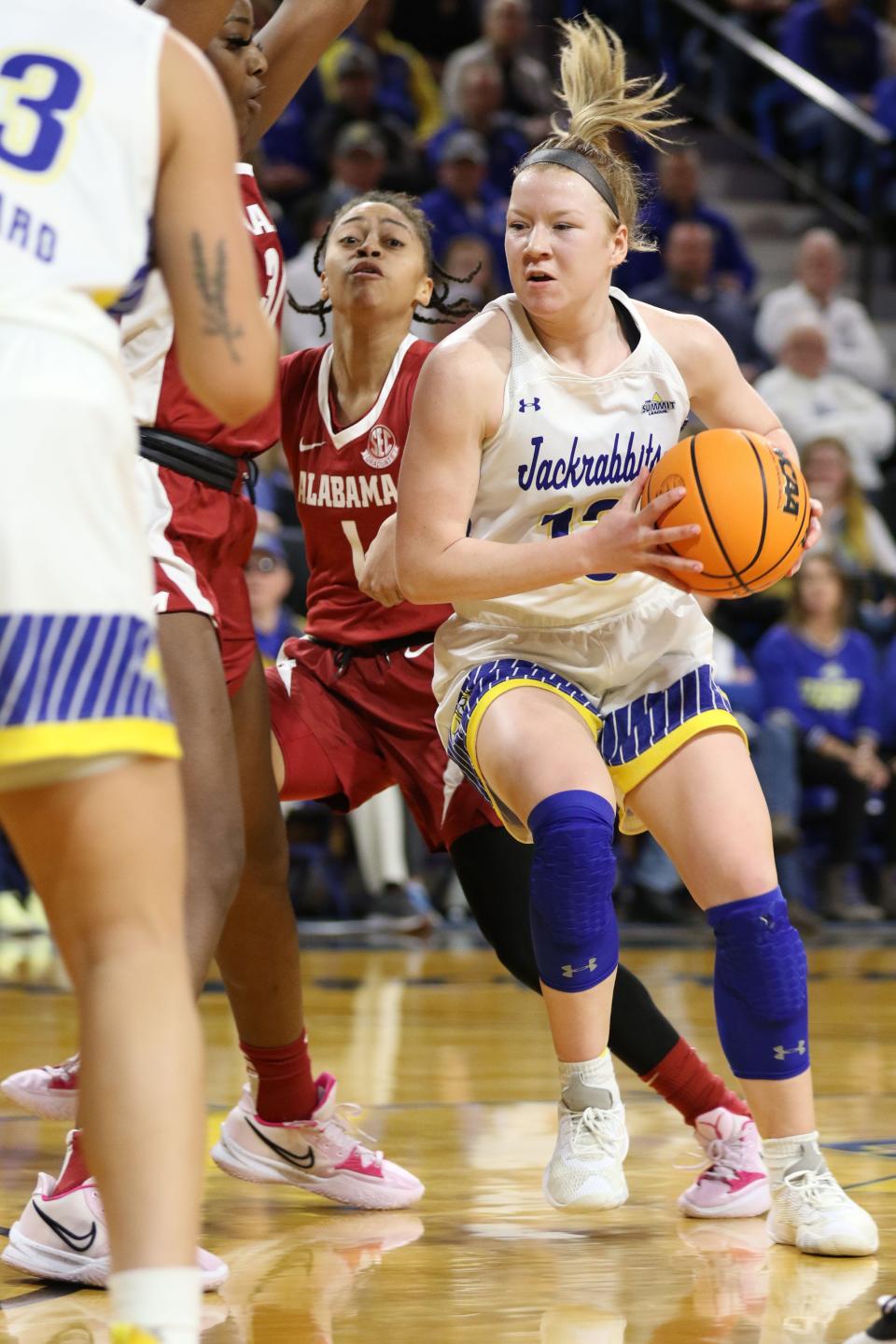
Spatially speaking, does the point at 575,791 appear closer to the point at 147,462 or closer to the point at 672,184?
the point at 147,462

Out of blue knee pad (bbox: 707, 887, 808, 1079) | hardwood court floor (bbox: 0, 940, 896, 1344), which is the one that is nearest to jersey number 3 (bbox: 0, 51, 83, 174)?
hardwood court floor (bbox: 0, 940, 896, 1344)

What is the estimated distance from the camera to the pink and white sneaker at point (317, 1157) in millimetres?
3350

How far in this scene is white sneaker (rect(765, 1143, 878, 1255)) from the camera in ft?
9.46

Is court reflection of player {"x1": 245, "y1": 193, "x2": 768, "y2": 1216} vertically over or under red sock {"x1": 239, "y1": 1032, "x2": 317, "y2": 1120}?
over

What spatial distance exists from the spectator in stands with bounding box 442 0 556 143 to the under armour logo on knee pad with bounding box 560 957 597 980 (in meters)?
9.00

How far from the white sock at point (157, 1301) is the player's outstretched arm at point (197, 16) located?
71.9 inches

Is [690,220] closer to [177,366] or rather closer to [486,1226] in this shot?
[177,366]

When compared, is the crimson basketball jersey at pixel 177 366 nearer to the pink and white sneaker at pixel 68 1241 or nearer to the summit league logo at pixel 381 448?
the summit league logo at pixel 381 448

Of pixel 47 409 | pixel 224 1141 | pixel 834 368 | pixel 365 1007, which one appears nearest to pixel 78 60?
pixel 47 409

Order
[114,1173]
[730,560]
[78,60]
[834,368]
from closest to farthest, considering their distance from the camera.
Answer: [114,1173] → [78,60] → [730,560] → [834,368]

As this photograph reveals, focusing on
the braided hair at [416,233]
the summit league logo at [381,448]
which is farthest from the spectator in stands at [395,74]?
the summit league logo at [381,448]

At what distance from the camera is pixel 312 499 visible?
12.6 ft

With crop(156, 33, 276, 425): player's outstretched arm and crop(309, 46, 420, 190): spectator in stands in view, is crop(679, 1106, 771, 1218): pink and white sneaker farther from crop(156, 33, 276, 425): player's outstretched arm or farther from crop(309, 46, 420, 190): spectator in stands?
crop(309, 46, 420, 190): spectator in stands

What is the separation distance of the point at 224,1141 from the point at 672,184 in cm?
842
